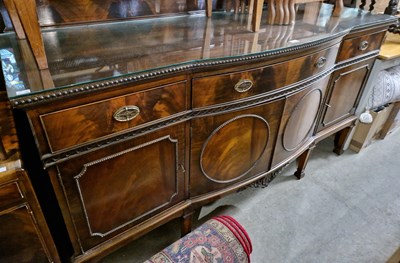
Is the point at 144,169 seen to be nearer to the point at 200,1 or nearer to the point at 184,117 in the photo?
the point at 184,117

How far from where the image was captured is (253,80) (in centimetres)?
86

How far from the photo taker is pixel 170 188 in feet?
3.02

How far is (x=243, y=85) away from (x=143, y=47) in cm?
31

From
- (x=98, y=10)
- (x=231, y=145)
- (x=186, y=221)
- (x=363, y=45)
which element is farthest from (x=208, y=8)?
(x=186, y=221)

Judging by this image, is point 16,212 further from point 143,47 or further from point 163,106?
point 143,47

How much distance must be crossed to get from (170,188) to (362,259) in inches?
32.9

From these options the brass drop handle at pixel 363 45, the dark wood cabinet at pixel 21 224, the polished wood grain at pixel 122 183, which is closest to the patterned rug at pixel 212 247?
the polished wood grain at pixel 122 183

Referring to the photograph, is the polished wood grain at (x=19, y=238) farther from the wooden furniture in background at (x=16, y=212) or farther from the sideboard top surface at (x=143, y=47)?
the sideboard top surface at (x=143, y=47)

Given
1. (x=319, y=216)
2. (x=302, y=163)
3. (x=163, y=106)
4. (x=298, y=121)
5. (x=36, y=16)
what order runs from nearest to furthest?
(x=36, y=16) → (x=163, y=106) → (x=298, y=121) → (x=319, y=216) → (x=302, y=163)

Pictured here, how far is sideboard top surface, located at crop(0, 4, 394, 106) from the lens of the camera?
0.60 meters

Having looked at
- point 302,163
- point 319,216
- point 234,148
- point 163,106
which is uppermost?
point 163,106

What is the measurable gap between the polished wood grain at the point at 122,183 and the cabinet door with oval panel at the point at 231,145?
2.4 inches

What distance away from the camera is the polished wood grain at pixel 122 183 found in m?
0.71

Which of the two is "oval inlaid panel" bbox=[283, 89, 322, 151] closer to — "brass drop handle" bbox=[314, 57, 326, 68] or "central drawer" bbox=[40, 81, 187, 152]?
"brass drop handle" bbox=[314, 57, 326, 68]
